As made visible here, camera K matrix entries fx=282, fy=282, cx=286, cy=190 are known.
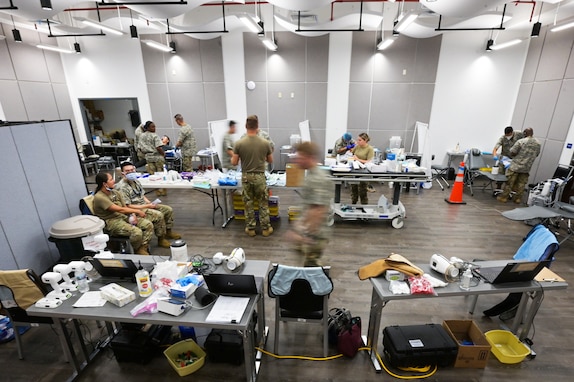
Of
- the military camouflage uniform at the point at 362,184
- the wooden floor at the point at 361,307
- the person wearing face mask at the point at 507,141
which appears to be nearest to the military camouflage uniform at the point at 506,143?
the person wearing face mask at the point at 507,141

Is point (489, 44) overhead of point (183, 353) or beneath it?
overhead

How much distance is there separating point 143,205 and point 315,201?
2.83 metres

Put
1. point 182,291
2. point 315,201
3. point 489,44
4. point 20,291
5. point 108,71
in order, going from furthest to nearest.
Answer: point 108,71 < point 489,44 < point 315,201 < point 20,291 < point 182,291

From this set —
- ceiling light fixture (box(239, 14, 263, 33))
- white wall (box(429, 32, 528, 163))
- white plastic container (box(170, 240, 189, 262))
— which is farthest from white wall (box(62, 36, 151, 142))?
white wall (box(429, 32, 528, 163))

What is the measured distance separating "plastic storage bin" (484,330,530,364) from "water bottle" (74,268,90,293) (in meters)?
3.49

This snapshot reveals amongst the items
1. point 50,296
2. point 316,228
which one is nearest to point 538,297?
point 316,228

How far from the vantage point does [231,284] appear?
2.10m

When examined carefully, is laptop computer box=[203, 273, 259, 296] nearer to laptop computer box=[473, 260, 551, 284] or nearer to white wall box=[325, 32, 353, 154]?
laptop computer box=[473, 260, 551, 284]

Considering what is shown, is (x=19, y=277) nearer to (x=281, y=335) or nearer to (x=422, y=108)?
(x=281, y=335)

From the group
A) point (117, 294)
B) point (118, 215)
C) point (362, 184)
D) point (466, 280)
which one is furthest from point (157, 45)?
point (466, 280)

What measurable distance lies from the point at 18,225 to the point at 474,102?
32.1 ft

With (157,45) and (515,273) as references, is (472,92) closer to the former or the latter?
(515,273)

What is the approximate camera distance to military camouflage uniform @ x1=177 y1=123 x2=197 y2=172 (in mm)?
6711

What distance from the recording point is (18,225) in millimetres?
3090
